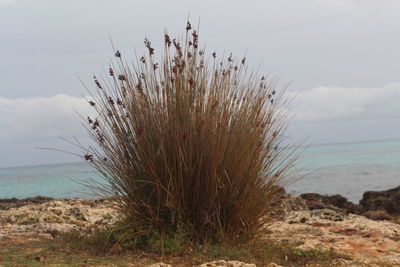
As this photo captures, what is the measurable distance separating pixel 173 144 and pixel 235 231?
1.21 m

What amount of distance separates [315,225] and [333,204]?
4.23 metres

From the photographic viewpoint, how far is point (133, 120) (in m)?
5.13

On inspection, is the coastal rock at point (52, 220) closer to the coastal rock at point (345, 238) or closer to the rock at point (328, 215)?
the coastal rock at point (345, 238)

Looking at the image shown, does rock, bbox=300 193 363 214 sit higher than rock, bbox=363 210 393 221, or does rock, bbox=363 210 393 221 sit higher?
rock, bbox=300 193 363 214

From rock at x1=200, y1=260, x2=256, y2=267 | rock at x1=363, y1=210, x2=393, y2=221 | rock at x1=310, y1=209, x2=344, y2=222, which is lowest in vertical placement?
rock at x1=363, y1=210, x2=393, y2=221

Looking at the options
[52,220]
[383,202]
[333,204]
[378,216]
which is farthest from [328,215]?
[52,220]

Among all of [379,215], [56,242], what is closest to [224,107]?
[56,242]

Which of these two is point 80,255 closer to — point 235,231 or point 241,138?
point 235,231

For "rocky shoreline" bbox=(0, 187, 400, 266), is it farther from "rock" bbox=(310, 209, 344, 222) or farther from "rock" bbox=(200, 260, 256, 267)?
"rock" bbox=(200, 260, 256, 267)

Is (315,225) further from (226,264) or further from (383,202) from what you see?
(383,202)

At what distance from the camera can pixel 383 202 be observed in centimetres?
1196

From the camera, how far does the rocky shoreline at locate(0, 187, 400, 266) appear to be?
580 centimetres

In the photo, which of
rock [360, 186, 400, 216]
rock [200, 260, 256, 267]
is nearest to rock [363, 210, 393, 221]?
rock [360, 186, 400, 216]

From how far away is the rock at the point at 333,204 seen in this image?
11.3m
